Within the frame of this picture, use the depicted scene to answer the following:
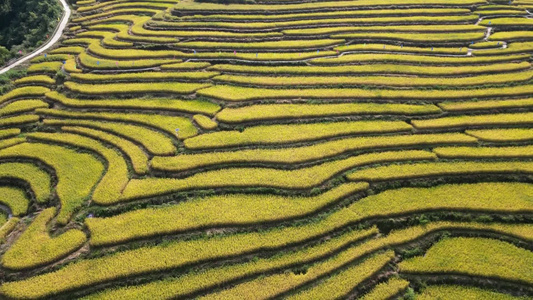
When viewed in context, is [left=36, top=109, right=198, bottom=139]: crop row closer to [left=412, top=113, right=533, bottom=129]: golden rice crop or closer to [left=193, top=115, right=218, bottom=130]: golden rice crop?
[left=193, top=115, right=218, bottom=130]: golden rice crop

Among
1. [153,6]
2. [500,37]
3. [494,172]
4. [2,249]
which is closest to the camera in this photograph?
[2,249]

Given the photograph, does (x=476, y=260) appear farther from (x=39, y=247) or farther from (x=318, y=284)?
(x=39, y=247)

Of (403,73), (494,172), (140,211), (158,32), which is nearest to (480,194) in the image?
(494,172)

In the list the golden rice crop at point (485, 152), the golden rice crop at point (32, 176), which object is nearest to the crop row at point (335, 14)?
the golden rice crop at point (485, 152)

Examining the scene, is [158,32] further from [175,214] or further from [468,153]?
[468,153]

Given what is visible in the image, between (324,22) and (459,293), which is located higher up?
(324,22)

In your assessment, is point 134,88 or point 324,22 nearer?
point 134,88

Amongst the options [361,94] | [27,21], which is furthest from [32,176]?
[27,21]
